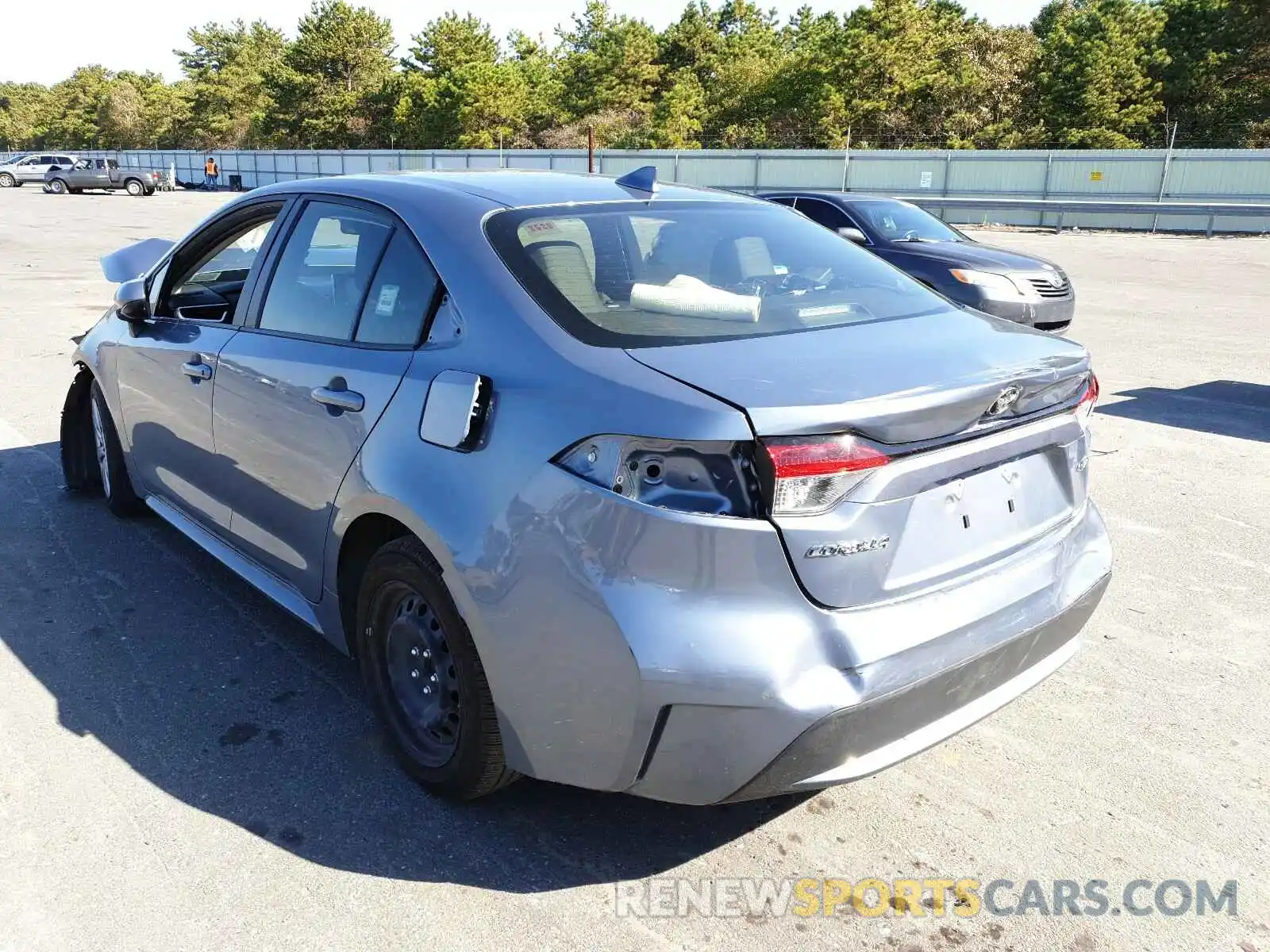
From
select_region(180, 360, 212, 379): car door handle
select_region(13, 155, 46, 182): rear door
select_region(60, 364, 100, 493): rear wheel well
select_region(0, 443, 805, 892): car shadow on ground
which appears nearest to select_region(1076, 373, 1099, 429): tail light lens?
select_region(0, 443, 805, 892): car shadow on ground

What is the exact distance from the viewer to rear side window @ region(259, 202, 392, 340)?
10.3 ft

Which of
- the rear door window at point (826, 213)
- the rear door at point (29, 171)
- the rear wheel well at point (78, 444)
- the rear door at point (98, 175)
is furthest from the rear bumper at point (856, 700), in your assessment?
the rear door at point (29, 171)

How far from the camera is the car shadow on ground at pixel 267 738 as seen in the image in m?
2.69

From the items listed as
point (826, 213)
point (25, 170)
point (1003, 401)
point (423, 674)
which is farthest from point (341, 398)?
point (25, 170)

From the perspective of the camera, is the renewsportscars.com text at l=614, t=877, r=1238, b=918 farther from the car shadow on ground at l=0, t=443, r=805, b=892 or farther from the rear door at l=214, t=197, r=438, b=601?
the rear door at l=214, t=197, r=438, b=601

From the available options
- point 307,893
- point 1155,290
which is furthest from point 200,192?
point 307,893

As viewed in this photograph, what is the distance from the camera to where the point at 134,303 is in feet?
14.1

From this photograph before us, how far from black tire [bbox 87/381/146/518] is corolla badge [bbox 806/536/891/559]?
3.78 m

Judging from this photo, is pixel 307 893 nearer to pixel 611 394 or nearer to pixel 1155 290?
pixel 611 394

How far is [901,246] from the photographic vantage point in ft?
34.6

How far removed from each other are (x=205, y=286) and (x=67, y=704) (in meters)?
2.07

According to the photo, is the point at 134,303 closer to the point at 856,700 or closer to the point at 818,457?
the point at 818,457

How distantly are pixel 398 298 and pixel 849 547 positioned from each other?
59.6 inches

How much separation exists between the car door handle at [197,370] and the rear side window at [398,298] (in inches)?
37.8
